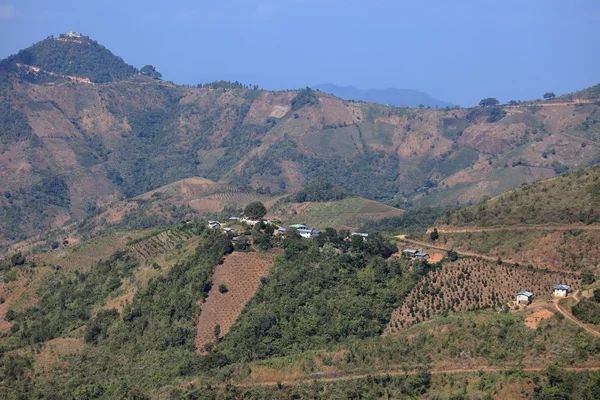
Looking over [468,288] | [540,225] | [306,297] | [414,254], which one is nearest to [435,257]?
[414,254]

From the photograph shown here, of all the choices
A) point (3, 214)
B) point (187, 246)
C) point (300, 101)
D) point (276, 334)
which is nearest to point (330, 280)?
point (276, 334)

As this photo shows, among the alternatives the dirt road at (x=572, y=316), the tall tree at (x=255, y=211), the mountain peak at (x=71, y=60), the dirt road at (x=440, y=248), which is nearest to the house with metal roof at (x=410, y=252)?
the dirt road at (x=440, y=248)

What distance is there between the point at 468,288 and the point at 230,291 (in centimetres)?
1780

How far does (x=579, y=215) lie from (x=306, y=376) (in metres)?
27.2

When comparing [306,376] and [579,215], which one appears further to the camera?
[579,215]

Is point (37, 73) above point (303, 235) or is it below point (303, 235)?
above

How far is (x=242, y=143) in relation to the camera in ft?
520

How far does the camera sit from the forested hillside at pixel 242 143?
130 metres

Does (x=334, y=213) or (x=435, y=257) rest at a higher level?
(x=334, y=213)

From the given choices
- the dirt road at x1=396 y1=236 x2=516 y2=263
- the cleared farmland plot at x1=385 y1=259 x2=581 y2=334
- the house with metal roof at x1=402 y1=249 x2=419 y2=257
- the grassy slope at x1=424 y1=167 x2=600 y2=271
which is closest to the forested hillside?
the grassy slope at x1=424 y1=167 x2=600 y2=271

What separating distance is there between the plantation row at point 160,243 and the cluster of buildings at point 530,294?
32.4 m

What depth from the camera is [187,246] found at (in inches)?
2687

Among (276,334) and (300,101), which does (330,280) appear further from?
(300,101)

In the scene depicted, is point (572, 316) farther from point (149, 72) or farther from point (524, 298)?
point (149, 72)
